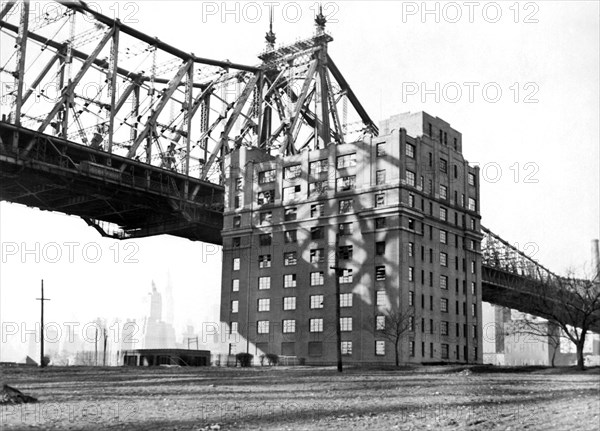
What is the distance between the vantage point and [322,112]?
114 meters

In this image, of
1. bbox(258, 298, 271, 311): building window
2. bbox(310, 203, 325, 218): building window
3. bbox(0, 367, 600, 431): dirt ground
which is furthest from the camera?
bbox(258, 298, 271, 311): building window

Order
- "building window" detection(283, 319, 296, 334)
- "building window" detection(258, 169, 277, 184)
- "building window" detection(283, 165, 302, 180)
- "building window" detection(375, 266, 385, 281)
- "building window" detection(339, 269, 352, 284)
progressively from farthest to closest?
1. "building window" detection(258, 169, 277, 184)
2. "building window" detection(283, 165, 302, 180)
3. "building window" detection(283, 319, 296, 334)
4. "building window" detection(339, 269, 352, 284)
5. "building window" detection(375, 266, 385, 281)

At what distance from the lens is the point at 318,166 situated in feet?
308

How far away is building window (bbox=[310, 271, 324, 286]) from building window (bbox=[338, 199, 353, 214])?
7708 mm

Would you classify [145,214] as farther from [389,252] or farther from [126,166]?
[389,252]

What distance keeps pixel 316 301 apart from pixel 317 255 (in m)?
5.57

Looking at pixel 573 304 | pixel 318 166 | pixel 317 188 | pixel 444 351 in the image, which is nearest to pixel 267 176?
pixel 318 166

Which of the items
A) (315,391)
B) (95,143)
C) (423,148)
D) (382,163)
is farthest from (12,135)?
(315,391)

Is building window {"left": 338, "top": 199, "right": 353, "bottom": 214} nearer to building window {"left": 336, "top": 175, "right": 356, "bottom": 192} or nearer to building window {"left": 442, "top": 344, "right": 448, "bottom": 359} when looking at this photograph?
building window {"left": 336, "top": 175, "right": 356, "bottom": 192}

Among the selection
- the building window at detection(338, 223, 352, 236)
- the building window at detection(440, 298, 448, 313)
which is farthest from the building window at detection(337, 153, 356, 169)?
the building window at detection(440, 298, 448, 313)

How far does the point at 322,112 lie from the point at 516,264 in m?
65.8

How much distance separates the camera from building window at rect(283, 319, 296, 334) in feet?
300

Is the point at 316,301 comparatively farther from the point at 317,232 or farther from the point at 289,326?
the point at 317,232

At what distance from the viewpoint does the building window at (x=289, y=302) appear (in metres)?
92.4
